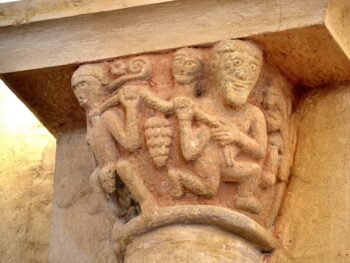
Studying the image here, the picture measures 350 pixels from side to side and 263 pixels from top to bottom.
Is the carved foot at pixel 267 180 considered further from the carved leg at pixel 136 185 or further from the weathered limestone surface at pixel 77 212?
the weathered limestone surface at pixel 77 212

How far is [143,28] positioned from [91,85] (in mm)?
222

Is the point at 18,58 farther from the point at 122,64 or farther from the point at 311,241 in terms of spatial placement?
the point at 311,241

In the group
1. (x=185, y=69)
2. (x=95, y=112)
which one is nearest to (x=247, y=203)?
(x=185, y=69)

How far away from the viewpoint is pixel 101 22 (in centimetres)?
354

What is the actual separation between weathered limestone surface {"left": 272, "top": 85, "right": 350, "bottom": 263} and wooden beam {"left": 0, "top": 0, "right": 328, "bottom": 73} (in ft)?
1.14

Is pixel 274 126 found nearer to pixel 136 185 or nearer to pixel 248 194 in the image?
pixel 248 194

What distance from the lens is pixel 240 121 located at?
3.38 m

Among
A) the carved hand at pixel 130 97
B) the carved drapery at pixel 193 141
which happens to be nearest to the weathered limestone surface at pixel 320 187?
→ the carved drapery at pixel 193 141

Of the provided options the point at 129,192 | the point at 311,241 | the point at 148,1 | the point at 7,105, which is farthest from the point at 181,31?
the point at 7,105

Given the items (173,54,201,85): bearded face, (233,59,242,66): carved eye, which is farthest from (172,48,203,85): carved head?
(233,59,242,66): carved eye

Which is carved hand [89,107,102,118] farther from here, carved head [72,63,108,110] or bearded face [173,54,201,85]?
bearded face [173,54,201,85]

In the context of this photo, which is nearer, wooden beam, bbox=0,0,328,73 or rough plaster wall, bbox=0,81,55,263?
wooden beam, bbox=0,0,328,73

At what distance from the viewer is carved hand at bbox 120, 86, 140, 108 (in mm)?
3430

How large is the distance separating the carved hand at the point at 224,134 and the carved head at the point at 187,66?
0.55 ft
